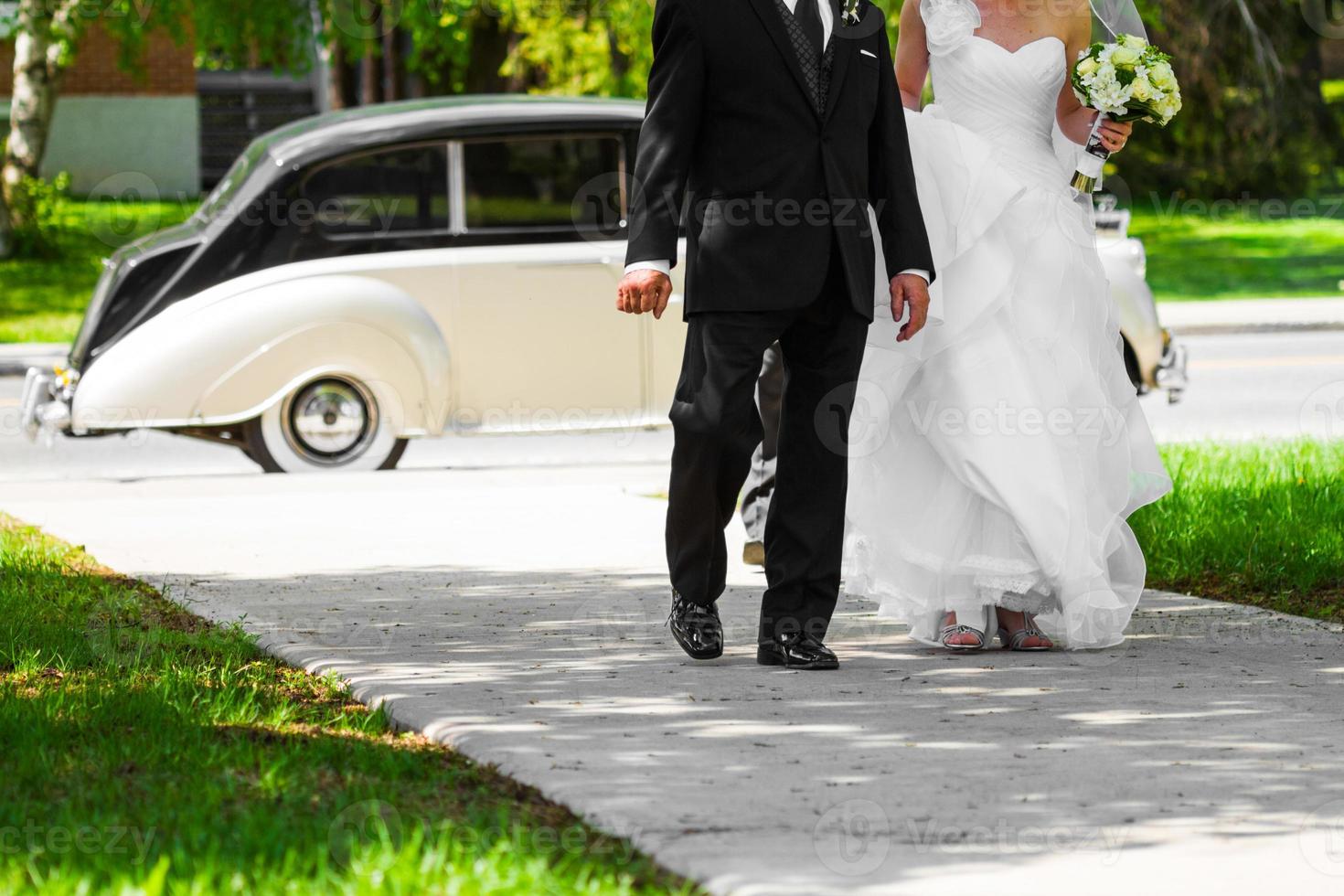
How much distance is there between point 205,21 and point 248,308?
1138 cm

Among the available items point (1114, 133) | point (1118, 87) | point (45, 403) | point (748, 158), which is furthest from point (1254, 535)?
point (45, 403)

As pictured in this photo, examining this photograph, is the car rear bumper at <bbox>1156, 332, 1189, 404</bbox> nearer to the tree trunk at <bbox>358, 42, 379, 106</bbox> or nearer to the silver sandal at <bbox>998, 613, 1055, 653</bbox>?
the silver sandal at <bbox>998, 613, 1055, 653</bbox>

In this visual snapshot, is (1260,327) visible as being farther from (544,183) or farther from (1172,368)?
(544,183)

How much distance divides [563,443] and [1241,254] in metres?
16.3

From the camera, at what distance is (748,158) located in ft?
16.0

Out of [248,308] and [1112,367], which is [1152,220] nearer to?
[248,308]

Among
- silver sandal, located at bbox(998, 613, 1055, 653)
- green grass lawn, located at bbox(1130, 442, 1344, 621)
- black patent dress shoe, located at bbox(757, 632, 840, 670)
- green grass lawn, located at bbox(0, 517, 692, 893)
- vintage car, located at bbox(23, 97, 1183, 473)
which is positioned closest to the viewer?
green grass lawn, located at bbox(0, 517, 692, 893)

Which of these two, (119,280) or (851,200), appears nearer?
(851,200)

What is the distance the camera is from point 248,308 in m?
9.36

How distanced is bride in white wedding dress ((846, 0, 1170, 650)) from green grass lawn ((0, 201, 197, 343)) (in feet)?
44.5

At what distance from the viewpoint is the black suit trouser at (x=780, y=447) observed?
4.88 meters

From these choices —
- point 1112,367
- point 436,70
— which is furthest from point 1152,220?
point 1112,367

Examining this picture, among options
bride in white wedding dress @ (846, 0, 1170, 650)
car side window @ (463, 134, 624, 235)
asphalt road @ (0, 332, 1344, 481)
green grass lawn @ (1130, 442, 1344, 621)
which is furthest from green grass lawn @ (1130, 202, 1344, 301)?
bride in white wedding dress @ (846, 0, 1170, 650)

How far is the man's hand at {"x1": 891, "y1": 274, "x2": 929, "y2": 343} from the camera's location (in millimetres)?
5035
